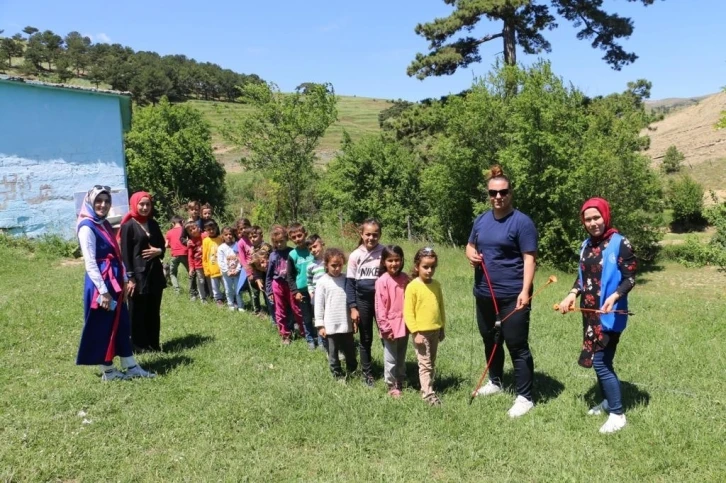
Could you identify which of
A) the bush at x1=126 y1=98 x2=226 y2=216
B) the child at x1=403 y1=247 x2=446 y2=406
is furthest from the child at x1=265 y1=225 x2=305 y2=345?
the bush at x1=126 y1=98 x2=226 y2=216

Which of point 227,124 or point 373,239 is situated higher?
point 227,124

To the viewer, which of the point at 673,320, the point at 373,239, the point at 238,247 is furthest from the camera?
the point at 673,320

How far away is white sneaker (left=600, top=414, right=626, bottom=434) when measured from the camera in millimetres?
4086

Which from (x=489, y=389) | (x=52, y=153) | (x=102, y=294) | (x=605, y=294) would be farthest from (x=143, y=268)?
(x=52, y=153)

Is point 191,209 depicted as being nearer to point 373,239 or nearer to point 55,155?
point 373,239

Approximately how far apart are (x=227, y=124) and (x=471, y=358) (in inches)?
642

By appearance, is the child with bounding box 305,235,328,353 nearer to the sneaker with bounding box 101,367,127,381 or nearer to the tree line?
the sneaker with bounding box 101,367,127,381

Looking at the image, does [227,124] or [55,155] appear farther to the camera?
[227,124]

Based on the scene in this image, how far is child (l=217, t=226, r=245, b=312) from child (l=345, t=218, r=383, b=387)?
3.47 metres

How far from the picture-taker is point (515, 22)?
20.7m

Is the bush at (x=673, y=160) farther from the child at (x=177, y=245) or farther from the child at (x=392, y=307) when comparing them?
the child at (x=392, y=307)

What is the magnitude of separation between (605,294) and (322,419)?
2519mm

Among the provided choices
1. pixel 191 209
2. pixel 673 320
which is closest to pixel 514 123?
pixel 673 320

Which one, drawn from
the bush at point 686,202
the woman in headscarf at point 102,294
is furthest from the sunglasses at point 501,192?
the bush at point 686,202
